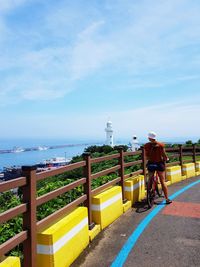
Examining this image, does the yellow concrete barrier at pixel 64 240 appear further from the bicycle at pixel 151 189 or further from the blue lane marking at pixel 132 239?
the bicycle at pixel 151 189

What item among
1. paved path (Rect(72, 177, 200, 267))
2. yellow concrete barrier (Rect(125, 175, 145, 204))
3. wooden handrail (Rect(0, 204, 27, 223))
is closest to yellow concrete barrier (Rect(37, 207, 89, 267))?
paved path (Rect(72, 177, 200, 267))

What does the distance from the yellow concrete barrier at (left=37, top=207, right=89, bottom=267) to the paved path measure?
0.60 feet

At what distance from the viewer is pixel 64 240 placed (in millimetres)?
4906

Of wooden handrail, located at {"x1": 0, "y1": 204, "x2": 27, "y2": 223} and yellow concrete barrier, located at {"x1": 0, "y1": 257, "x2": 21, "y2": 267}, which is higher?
wooden handrail, located at {"x1": 0, "y1": 204, "x2": 27, "y2": 223}

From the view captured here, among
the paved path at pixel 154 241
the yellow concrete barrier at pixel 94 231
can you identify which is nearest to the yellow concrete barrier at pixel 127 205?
the paved path at pixel 154 241

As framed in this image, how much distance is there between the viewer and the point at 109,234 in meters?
6.45

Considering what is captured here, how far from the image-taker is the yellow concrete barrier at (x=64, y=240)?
4527mm

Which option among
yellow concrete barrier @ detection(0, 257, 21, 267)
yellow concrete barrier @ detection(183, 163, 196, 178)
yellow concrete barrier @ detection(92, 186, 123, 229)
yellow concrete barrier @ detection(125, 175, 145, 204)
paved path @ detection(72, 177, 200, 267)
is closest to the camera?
yellow concrete barrier @ detection(0, 257, 21, 267)

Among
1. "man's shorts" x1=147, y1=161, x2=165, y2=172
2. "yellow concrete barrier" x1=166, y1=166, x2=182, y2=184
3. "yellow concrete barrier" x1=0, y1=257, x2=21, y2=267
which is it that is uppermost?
"man's shorts" x1=147, y1=161, x2=165, y2=172

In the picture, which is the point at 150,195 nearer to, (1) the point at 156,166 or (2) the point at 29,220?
(1) the point at 156,166

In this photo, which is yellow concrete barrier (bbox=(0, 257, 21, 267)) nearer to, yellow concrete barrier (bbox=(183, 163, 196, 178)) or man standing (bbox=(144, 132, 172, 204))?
man standing (bbox=(144, 132, 172, 204))

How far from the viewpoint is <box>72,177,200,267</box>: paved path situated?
16.7 feet

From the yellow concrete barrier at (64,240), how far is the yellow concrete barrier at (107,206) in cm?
74

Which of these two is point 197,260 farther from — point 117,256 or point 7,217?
point 7,217
